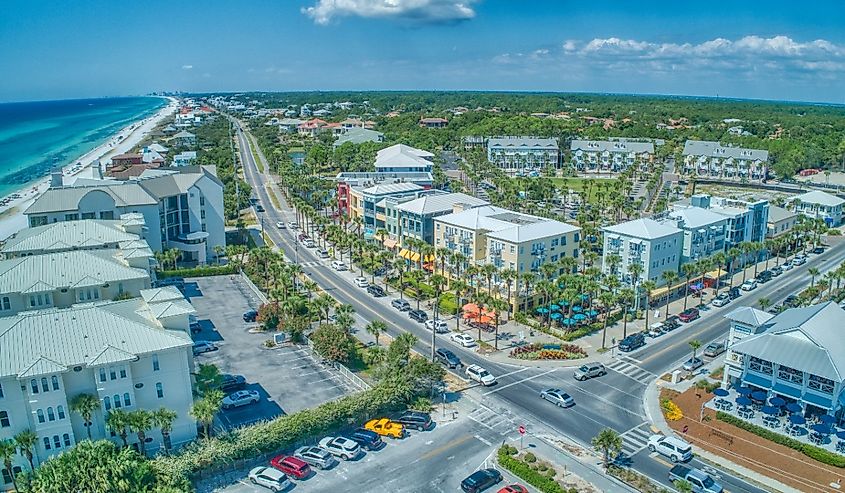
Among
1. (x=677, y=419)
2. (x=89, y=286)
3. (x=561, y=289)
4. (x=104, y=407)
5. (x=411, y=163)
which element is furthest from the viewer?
(x=411, y=163)

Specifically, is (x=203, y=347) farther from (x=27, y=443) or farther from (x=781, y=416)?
(x=781, y=416)

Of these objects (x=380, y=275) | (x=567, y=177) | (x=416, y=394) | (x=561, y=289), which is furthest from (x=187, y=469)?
(x=567, y=177)

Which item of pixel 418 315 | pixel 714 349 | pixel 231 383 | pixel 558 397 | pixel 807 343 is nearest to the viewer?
pixel 807 343

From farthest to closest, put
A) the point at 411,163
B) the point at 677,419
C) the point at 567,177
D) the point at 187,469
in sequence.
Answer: the point at 567,177, the point at 411,163, the point at 677,419, the point at 187,469

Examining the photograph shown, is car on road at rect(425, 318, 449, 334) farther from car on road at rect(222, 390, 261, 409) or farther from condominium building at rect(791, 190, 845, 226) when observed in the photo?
condominium building at rect(791, 190, 845, 226)

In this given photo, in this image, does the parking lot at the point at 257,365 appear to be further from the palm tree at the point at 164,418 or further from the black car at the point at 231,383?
the palm tree at the point at 164,418

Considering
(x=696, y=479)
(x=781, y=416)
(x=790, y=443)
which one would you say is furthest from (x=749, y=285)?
(x=696, y=479)

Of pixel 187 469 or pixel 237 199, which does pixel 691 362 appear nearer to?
pixel 187 469

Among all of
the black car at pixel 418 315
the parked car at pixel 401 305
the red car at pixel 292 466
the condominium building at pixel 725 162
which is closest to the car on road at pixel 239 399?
the red car at pixel 292 466
